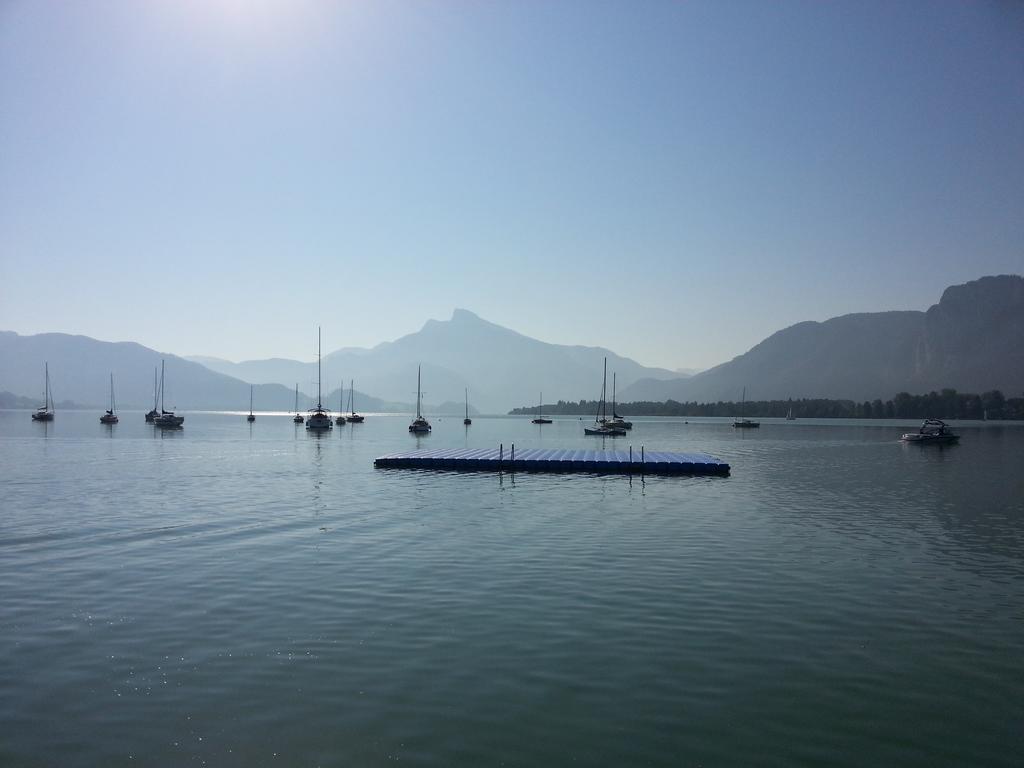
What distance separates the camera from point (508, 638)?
1552 cm

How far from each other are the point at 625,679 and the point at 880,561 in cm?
1607

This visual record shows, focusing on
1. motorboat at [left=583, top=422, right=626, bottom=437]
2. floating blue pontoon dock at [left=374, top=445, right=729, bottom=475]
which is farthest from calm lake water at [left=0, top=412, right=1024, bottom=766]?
motorboat at [left=583, top=422, right=626, bottom=437]

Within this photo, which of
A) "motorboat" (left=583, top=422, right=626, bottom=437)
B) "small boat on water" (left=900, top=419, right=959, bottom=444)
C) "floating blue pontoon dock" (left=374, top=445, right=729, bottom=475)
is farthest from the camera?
"motorboat" (left=583, top=422, right=626, bottom=437)

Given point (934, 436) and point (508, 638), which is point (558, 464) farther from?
point (934, 436)

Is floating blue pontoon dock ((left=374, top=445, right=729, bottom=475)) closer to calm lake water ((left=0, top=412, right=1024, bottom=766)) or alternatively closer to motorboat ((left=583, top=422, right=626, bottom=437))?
calm lake water ((left=0, top=412, right=1024, bottom=766))

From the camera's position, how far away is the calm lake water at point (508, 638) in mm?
10734

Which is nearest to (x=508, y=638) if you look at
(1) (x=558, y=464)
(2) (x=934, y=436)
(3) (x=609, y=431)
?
(1) (x=558, y=464)

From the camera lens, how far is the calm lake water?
10.7m

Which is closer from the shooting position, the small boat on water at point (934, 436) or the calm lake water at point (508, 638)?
the calm lake water at point (508, 638)

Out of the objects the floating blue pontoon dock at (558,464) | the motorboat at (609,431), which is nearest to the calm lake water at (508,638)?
the floating blue pontoon dock at (558,464)

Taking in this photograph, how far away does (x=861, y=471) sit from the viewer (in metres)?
64.0

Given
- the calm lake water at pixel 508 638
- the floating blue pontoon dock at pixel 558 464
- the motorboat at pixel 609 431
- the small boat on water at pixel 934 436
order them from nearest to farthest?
the calm lake water at pixel 508 638, the floating blue pontoon dock at pixel 558 464, the small boat on water at pixel 934 436, the motorboat at pixel 609 431

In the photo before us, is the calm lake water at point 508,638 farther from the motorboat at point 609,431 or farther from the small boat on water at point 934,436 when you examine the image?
the motorboat at point 609,431

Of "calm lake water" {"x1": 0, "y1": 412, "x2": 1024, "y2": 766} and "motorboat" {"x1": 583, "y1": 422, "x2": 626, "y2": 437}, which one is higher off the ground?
"motorboat" {"x1": 583, "y1": 422, "x2": 626, "y2": 437}
